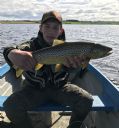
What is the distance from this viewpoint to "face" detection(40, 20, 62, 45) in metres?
6.34

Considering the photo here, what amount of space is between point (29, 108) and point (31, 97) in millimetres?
210

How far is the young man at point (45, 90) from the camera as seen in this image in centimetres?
592

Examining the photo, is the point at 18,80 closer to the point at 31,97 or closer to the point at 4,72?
the point at 4,72

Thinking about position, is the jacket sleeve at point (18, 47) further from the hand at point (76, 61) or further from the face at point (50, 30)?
the hand at point (76, 61)

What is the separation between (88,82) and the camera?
31.0 ft

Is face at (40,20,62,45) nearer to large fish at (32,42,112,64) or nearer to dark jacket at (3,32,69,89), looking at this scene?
dark jacket at (3,32,69,89)

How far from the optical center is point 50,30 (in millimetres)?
6340

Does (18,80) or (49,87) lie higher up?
(49,87)

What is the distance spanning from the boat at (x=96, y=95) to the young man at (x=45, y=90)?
0.63 ft

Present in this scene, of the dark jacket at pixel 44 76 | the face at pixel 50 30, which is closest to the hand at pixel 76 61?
the dark jacket at pixel 44 76

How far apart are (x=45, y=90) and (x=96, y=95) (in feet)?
6.60

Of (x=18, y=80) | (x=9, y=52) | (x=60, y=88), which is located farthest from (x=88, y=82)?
(x=9, y=52)

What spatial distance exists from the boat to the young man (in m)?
0.19

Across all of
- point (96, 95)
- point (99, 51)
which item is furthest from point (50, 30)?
point (96, 95)
